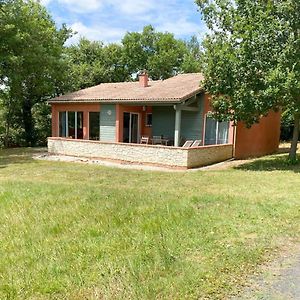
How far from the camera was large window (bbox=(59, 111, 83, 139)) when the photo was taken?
22641mm

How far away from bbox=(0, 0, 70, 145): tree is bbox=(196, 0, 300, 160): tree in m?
13.5

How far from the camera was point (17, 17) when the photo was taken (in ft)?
75.5

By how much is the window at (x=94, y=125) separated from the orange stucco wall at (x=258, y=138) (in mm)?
8465

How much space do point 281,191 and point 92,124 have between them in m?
14.6

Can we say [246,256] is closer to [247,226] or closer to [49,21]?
[247,226]

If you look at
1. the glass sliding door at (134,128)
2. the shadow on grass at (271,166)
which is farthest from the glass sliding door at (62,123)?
the shadow on grass at (271,166)

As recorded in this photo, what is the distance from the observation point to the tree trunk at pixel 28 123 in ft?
96.2

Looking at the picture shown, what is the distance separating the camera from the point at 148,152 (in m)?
16.3

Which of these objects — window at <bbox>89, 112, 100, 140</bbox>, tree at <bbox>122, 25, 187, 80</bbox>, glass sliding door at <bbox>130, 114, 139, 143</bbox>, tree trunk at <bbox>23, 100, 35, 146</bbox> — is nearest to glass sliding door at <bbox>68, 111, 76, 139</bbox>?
window at <bbox>89, 112, 100, 140</bbox>

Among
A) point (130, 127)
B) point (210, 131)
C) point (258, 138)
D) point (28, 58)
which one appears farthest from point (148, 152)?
point (28, 58)

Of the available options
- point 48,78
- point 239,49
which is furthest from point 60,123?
point 239,49

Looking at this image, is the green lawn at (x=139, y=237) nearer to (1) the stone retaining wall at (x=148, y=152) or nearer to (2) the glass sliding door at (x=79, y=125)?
(1) the stone retaining wall at (x=148, y=152)

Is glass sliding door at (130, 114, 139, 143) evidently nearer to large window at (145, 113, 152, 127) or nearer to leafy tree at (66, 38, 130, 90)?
large window at (145, 113, 152, 127)

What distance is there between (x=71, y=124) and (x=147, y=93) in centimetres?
603
